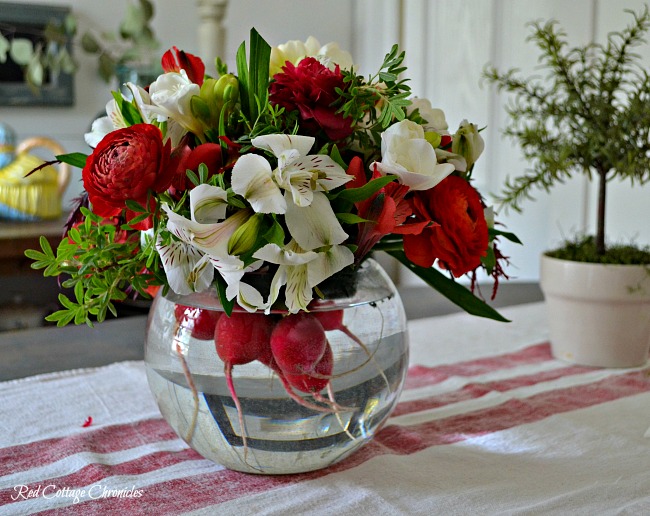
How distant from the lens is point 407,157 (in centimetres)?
48

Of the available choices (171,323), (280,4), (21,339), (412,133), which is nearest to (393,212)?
(412,133)

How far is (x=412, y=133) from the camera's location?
0.49m

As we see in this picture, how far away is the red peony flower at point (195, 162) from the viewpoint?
0.49 metres

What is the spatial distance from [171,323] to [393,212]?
0.20 m

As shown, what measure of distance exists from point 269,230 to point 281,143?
0.18 feet

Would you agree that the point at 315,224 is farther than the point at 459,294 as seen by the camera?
No

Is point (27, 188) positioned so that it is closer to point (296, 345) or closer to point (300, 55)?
point (300, 55)

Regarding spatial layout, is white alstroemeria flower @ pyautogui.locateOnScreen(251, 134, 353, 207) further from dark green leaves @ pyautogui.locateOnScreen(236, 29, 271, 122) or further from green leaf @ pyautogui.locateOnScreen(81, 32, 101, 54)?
green leaf @ pyautogui.locateOnScreen(81, 32, 101, 54)

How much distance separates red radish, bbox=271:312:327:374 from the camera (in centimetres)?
50

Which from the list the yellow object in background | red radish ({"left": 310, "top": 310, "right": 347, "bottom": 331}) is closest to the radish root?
red radish ({"left": 310, "top": 310, "right": 347, "bottom": 331})

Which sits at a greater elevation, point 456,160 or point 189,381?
point 456,160

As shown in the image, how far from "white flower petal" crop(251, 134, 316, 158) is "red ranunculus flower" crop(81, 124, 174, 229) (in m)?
0.07

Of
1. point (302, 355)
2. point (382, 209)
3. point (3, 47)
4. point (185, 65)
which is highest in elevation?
point (3, 47)

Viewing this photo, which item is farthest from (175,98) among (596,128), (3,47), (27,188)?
(3,47)
